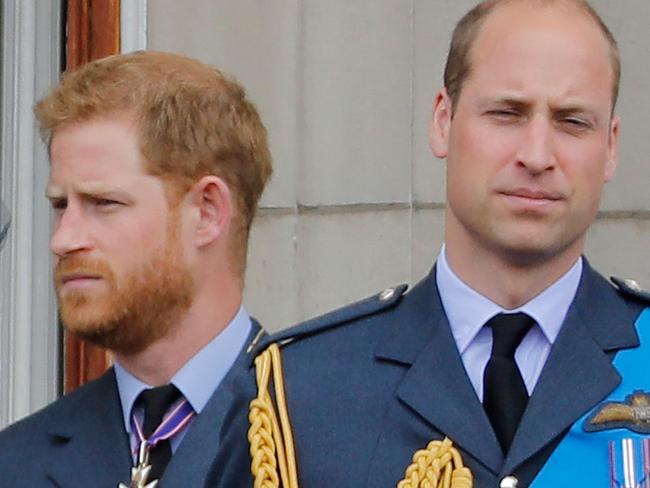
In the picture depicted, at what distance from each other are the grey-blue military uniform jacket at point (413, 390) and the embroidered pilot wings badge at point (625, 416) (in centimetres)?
2

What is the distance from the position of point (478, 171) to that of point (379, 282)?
2360 mm

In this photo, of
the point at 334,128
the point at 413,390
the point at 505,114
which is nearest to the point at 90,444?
the point at 413,390

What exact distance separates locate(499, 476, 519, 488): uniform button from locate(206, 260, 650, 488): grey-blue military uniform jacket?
10mm

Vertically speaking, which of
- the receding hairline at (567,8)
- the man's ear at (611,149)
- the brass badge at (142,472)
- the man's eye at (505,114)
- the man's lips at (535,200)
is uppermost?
the receding hairline at (567,8)

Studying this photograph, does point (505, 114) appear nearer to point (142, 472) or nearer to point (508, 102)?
point (508, 102)

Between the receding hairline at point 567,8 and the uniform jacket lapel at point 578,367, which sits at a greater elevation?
the receding hairline at point 567,8

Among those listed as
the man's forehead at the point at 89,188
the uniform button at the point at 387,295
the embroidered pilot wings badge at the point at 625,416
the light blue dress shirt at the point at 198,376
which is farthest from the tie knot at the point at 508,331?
the man's forehead at the point at 89,188

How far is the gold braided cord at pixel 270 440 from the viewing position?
3178 millimetres

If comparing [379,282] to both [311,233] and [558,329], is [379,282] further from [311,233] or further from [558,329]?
[558,329]

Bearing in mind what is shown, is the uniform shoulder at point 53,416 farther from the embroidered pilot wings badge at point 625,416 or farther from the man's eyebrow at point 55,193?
the embroidered pilot wings badge at point 625,416

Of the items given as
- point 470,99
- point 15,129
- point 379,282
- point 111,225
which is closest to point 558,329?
point 470,99

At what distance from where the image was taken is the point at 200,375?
12.9 feet

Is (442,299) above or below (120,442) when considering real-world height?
above

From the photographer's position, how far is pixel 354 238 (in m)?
5.55
